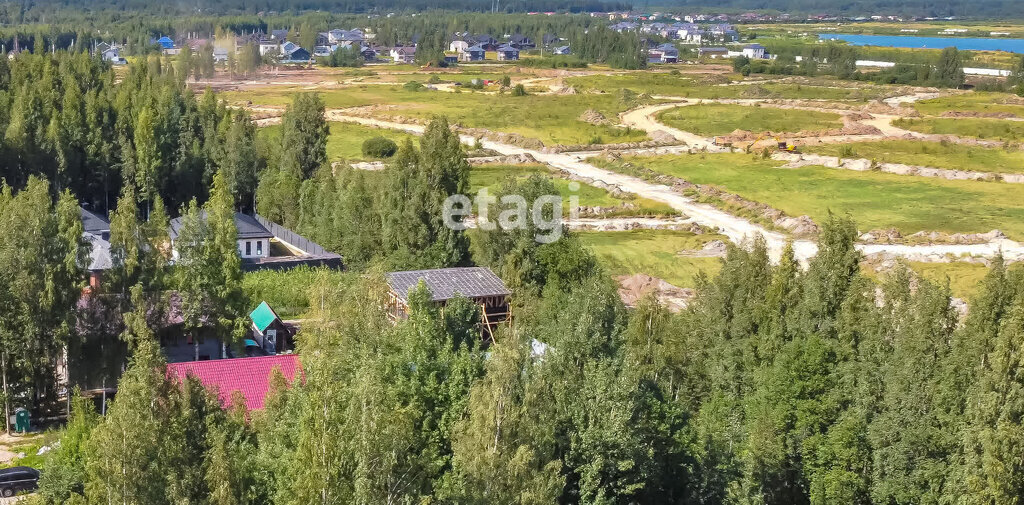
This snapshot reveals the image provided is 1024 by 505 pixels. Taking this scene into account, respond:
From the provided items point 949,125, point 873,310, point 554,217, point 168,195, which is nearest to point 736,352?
point 873,310

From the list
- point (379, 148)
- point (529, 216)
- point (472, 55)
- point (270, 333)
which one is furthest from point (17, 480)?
point (472, 55)

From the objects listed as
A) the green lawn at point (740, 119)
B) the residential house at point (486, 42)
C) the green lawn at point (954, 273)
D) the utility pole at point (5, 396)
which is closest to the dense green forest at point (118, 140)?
the utility pole at point (5, 396)

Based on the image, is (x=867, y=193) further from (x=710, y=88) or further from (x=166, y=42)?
(x=166, y=42)

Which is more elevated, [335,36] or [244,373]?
[335,36]

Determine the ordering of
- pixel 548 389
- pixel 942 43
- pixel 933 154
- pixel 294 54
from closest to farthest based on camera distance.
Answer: pixel 548 389 → pixel 933 154 → pixel 294 54 → pixel 942 43

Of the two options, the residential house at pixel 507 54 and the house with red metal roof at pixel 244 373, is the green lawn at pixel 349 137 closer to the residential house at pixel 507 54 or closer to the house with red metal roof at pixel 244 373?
the house with red metal roof at pixel 244 373

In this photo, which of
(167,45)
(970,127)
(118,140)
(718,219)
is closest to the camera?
(118,140)

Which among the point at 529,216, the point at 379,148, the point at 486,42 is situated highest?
the point at 529,216
